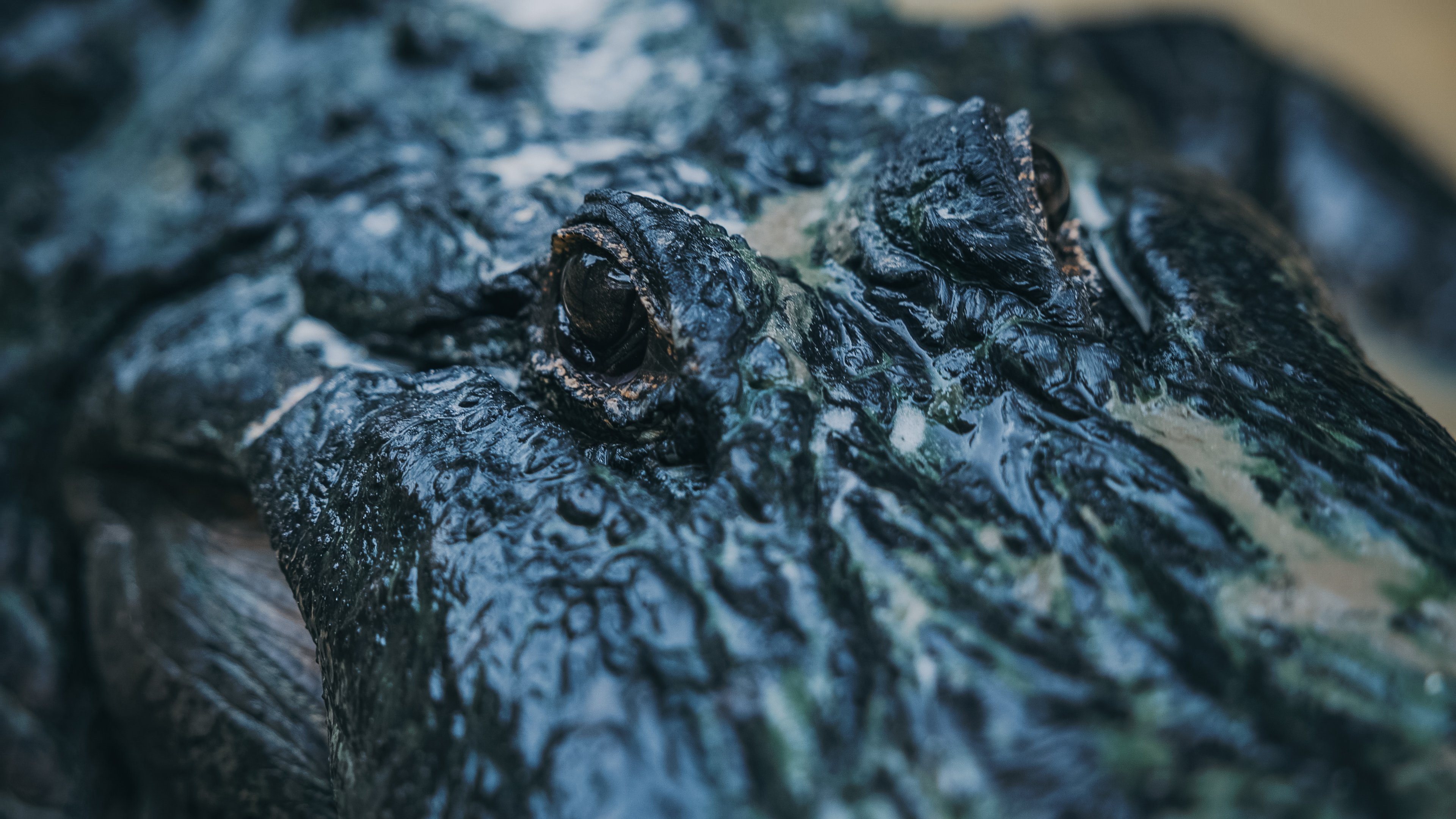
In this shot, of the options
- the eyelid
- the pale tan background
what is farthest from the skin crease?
the pale tan background

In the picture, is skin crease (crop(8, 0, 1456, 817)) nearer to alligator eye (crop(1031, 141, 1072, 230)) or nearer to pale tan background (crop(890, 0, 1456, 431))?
alligator eye (crop(1031, 141, 1072, 230))

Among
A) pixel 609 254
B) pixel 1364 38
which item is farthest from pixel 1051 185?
pixel 1364 38

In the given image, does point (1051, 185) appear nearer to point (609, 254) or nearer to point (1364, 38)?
point (609, 254)

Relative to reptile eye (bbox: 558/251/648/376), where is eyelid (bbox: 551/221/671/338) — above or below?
above

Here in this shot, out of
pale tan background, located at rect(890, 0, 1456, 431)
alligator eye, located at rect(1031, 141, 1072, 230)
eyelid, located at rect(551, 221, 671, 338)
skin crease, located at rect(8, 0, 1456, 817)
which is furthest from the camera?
pale tan background, located at rect(890, 0, 1456, 431)

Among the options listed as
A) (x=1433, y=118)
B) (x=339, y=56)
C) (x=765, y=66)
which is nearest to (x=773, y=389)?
(x=765, y=66)

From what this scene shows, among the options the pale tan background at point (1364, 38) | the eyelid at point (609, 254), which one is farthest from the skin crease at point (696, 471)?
the pale tan background at point (1364, 38)
